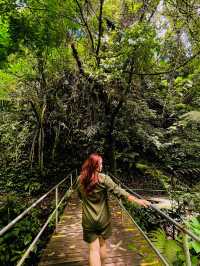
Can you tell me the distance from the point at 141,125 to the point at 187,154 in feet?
9.41

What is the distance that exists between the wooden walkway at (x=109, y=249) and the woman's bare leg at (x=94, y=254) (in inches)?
37.3

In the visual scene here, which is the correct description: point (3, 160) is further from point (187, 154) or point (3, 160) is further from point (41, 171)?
point (187, 154)

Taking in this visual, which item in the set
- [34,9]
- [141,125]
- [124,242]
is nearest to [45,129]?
[141,125]

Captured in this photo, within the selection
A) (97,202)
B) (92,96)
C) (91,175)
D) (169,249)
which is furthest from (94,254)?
(92,96)

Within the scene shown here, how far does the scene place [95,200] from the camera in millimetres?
3867

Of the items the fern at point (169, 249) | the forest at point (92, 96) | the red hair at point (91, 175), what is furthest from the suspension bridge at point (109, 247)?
the forest at point (92, 96)

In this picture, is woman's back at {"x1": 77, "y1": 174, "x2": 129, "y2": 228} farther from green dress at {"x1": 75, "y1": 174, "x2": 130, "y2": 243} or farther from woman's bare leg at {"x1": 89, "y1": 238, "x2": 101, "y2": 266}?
woman's bare leg at {"x1": 89, "y1": 238, "x2": 101, "y2": 266}

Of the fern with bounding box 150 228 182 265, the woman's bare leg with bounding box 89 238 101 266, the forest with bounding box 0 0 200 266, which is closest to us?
the woman's bare leg with bounding box 89 238 101 266

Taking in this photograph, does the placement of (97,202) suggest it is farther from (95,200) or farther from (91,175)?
(91,175)

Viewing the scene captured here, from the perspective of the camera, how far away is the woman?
376 cm

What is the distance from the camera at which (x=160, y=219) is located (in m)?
8.80

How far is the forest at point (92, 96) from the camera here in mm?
7902

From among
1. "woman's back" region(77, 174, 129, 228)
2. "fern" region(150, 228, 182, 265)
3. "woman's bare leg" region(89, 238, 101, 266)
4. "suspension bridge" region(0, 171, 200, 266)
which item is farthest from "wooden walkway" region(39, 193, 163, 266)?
"woman's back" region(77, 174, 129, 228)

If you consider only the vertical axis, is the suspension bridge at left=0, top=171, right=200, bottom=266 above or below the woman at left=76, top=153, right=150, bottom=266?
below
